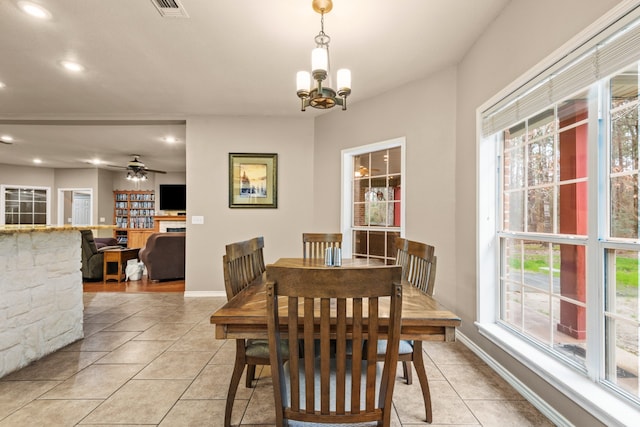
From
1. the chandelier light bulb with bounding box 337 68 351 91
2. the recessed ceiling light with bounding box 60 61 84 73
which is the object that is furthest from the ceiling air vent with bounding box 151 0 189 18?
the recessed ceiling light with bounding box 60 61 84 73

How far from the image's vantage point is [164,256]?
A: 5500mm

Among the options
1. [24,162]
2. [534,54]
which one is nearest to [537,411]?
[534,54]

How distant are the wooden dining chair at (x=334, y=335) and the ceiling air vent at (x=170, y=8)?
7.00 feet

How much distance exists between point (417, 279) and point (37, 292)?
2.87 m

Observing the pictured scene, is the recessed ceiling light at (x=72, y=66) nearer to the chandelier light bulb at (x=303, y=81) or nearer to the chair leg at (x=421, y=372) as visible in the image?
the chandelier light bulb at (x=303, y=81)

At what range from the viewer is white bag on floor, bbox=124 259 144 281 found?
565cm

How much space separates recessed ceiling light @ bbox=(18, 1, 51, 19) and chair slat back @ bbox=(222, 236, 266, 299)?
2.16 metres

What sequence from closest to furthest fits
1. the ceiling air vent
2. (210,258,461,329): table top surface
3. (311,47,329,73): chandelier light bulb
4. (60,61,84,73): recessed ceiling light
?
1. (210,258,461,329): table top surface
2. (311,47,329,73): chandelier light bulb
3. the ceiling air vent
4. (60,61,84,73): recessed ceiling light

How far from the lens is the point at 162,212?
9352 mm

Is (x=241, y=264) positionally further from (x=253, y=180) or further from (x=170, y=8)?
(x=253, y=180)

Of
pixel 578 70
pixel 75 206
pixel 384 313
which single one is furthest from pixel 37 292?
pixel 75 206

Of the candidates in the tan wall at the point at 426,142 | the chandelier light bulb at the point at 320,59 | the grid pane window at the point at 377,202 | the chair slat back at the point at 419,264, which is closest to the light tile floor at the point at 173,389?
the chair slat back at the point at 419,264

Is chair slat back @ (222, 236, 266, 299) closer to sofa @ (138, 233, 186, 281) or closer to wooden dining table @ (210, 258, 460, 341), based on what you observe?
wooden dining table @ (210, 258, 460, 341)

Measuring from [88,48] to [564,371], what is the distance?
416 cm
